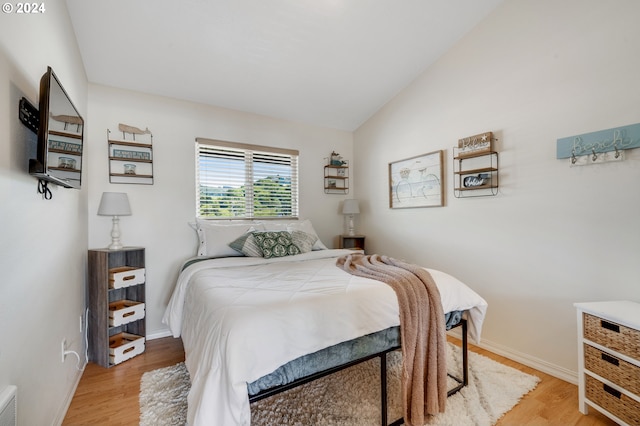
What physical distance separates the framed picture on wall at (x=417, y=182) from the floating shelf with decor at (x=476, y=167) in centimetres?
20

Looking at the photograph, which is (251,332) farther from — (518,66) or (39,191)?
(518,66)

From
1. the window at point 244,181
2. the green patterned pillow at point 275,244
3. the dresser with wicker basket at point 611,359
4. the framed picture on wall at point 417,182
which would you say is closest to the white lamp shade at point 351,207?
the framed picture on wall at point 417,182

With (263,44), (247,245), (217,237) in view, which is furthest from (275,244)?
(263,44)

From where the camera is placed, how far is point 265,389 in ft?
4.05

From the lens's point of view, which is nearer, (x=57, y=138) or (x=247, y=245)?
(x=57, y=138)

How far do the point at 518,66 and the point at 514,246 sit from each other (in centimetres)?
154

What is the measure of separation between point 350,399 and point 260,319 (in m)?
1.07

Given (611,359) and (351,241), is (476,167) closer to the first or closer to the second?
(611,359)

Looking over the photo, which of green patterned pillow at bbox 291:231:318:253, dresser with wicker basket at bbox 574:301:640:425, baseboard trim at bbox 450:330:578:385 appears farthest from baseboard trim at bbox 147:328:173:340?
dresser with wicker basket at bbox 574:301:640:425

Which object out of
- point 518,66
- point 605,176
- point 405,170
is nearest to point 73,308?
point 405,170

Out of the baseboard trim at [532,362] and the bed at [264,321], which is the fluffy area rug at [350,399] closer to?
the baseboard trim at [532,362]

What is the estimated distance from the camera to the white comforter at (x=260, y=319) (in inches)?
42.8

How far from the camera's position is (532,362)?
7.34 ft

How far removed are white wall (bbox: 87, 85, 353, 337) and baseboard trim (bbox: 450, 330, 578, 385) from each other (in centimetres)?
314
